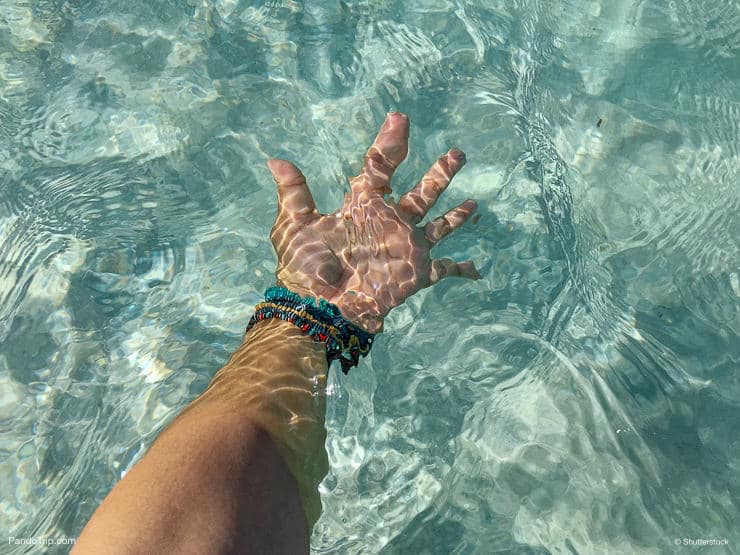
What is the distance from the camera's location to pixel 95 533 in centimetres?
182

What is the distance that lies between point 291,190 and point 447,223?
2.53 ft

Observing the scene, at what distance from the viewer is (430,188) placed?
296 centimetres

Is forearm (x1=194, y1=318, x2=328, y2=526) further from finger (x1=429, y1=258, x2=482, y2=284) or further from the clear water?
finger (x1=429, y1=258, x2=482, y2=284)

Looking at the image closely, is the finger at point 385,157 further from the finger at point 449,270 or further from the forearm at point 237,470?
the forearm at point 237,470

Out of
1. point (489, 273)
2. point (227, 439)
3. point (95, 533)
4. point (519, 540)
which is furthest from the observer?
point (489, 273)

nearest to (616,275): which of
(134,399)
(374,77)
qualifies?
(374,77)

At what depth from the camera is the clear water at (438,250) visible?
2850mm

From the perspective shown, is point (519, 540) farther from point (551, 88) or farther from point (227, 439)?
point (551, 88)

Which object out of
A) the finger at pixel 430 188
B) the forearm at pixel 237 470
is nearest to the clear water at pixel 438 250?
the finger at pixel 430 188

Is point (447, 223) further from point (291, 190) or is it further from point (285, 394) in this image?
point (285, 394)

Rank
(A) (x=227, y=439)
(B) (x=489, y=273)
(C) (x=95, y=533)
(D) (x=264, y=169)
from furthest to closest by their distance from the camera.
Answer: (D) (x=264, y=169), (B) (x=489, y=273), (A) (x=227, y=439), (C) (x=95, y=533)

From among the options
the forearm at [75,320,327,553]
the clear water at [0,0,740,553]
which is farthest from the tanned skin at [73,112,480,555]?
the clear water at [0,0,740,553]

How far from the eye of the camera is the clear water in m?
2.85

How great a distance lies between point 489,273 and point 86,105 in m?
2.58
